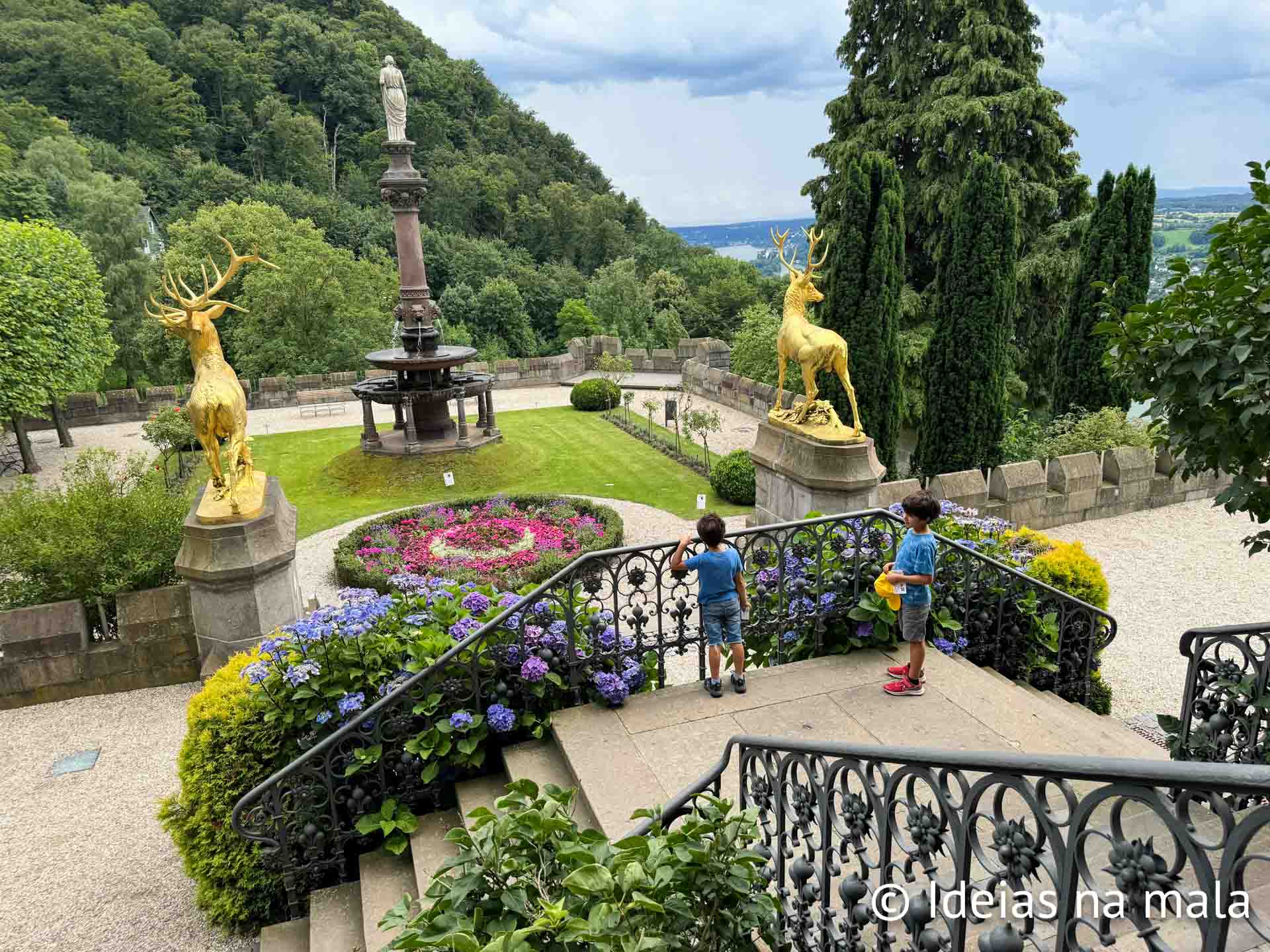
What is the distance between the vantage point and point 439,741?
16.9 feet

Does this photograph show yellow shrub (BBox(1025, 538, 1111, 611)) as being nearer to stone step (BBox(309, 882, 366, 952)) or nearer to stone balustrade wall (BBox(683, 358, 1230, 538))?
stone balustrade wall (BBox(683, 358, 1230, 538))

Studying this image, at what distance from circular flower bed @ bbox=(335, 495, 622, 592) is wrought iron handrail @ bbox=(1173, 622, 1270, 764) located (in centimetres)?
825

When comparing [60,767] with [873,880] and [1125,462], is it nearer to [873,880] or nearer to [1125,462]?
[873,880]

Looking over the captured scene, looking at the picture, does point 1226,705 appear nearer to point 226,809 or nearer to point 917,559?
point 917,559

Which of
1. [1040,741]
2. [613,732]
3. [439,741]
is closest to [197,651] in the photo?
[439,741]

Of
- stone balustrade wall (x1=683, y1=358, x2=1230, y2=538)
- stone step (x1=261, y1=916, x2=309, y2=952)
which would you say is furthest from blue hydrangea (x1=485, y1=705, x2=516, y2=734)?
stone balustrade wall (x1=683, y1=358, x2=1230, y2=538)

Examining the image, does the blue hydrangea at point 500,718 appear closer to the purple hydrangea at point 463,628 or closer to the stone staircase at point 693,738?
the stone staircase at point 693,738

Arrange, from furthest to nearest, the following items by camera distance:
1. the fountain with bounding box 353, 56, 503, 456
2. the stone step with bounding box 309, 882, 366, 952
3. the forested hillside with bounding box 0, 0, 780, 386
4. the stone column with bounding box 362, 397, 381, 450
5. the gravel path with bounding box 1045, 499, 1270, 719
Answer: the forested hillside with bounding box 0, 0, 780, 386 → the stone column with bounding box 362, 397, 381, 450 → the fountain with bounding box 353, 56, 503, 456 → the gravel path with bounding box 1045, 499, 1270, 719 → the stone step with bounding box 309, 882, 366, 952

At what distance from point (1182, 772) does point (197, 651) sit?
9.58 metres

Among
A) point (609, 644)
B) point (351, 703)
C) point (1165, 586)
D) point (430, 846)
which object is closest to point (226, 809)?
point (351, 703)

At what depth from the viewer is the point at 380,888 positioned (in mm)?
4852

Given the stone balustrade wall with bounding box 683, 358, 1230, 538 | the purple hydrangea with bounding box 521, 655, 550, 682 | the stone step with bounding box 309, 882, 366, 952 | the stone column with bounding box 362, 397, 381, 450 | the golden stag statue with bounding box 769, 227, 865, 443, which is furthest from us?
the stone column with bounding box 362, 397, 381, 450

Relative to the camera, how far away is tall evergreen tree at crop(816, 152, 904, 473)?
54.5 feet

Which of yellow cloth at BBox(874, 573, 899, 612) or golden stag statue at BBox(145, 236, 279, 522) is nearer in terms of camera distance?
yellow cloth at BBox(874, 573, 899, 612)
